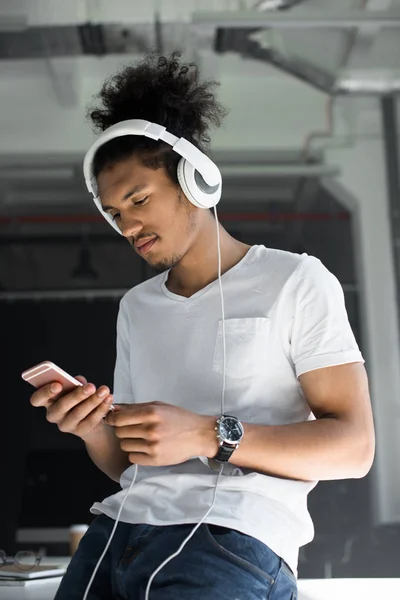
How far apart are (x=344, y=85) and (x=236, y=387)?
4.16 metres

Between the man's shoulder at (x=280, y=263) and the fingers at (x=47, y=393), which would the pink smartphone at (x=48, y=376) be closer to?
the fingers at (x=47, y=393)

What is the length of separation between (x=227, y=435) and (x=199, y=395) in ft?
0.59

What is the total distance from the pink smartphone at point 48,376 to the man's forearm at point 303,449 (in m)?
0.24

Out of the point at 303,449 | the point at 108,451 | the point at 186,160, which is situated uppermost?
the point at 186,160

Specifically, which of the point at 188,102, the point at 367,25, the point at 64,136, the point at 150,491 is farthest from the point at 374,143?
the point at 150,491

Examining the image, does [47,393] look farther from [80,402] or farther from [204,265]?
[204,265]

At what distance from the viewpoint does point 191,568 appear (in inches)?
43.4

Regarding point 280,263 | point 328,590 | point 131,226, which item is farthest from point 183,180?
point 328,590

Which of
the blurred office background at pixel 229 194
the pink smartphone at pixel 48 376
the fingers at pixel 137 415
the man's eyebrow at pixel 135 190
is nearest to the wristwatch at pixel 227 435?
the fingers at pixel 137 415

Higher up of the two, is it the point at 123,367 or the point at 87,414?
the point at 87,414

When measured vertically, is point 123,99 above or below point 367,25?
above

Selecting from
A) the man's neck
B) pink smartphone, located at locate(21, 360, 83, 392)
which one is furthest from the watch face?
the man's neck

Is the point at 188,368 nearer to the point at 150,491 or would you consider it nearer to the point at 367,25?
the point at 150,491

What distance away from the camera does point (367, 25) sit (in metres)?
4.56
